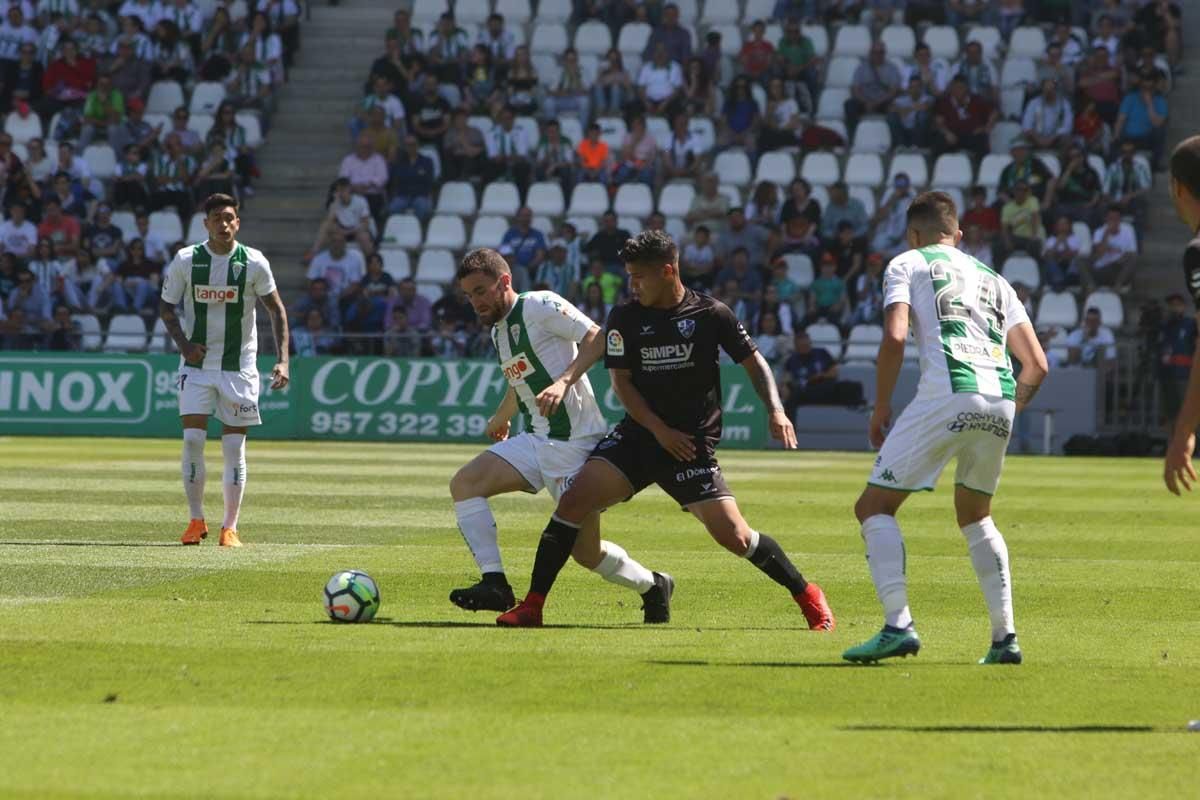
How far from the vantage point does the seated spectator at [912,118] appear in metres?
30.5

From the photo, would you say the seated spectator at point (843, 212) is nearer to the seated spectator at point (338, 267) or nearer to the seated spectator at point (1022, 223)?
the seated spectator at point (1022, 223)

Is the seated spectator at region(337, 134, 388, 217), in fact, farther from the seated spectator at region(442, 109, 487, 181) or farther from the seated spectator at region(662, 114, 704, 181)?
the seated spectator at region(662, 114, 704, 181)

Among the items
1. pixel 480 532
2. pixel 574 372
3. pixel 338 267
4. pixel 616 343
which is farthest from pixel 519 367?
pixel 338 267

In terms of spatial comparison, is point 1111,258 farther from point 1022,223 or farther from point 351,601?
point 351,601

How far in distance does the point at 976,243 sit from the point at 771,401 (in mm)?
19244

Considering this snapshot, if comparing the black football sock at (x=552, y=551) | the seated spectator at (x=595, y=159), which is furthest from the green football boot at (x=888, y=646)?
the seated spectator at (x=595, y=159)

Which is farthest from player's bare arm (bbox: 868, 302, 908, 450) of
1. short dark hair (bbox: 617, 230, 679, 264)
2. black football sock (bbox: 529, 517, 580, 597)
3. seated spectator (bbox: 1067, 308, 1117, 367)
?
seated spectator (bbox: 1067, 308, 1117, 367)

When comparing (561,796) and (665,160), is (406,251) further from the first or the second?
(561,796)

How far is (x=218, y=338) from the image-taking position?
43.4 ft

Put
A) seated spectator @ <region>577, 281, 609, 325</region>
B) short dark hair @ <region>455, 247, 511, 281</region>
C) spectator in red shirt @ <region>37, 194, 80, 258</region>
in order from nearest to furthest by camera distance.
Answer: short dark hair @ <region>455, 247, 511, 281</region> < seated spectator @ <region>577, 281, 609, 325</region> < spectator in red shirt @ <region>37, 194, 80, 258</region>

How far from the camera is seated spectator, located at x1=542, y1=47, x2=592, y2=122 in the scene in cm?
3186

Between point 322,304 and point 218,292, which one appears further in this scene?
point 322,304

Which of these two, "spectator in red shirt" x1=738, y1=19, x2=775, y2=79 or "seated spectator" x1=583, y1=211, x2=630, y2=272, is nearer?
"seated spectator" x1=583, y1=211, x2=630, y2=272

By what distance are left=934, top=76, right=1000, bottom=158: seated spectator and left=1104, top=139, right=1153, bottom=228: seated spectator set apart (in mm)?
2080
